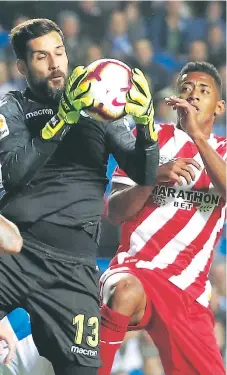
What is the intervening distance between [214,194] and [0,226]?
58.9 inches

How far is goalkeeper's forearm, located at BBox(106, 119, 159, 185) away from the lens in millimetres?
2402

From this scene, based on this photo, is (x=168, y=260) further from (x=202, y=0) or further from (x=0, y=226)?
(x=202, y=0)

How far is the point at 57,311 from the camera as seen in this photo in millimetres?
2436

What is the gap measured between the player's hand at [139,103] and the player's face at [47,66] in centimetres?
33

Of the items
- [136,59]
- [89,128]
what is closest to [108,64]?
[89,128]

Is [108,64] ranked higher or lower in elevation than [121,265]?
higher

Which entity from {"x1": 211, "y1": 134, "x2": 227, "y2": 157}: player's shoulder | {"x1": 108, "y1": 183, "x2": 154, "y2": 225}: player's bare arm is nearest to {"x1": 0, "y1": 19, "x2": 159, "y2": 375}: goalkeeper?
{"x1": 108, "y1": 183, "x2": 154, "y2": 225}: player's bare arm

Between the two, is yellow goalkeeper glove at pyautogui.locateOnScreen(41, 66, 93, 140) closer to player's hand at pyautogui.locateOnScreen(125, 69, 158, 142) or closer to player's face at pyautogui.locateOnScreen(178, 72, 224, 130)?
player's hand at pyautogui.locateOnScreen(125, 69, 158, 142)

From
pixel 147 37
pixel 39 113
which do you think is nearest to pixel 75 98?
pixel 39 113

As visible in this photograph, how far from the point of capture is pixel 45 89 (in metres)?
2.62

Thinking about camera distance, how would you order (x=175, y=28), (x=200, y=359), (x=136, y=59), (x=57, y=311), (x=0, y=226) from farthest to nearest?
(x=175, y=28)
(x=136, y=59)
(x=200, y=359)
(x=57, y=311)
(x=0, y=226)

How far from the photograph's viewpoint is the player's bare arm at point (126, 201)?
2.80 meters

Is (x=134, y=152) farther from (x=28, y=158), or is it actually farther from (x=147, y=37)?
(x=147, y=37)

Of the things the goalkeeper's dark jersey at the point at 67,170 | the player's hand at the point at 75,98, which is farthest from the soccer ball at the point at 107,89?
the goalkeeper's dark jersey at the point at 67,170
